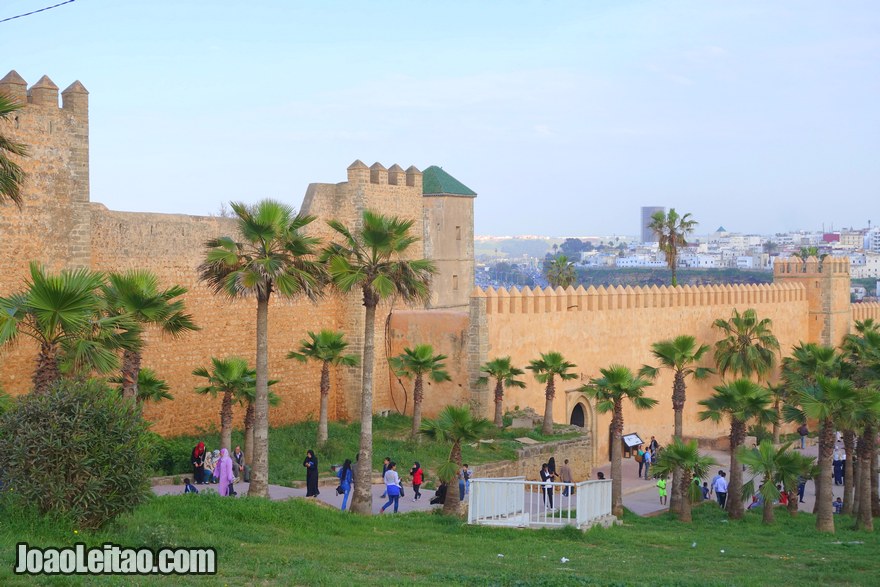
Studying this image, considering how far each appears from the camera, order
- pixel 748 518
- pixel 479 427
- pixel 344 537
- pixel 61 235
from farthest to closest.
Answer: pixel 748 518, pixel 61 235, pixel 479 427, pixel 344 537

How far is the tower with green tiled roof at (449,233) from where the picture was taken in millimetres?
27984

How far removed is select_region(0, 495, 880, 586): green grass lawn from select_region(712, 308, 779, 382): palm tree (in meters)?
13.5

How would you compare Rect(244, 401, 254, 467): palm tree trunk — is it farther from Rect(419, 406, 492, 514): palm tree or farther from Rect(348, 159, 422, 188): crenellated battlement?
Rect(348, 159, 422, 188): crenellated battlement

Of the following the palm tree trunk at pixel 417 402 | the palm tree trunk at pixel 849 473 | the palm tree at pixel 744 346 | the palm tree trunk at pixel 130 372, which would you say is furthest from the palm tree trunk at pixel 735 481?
the palm tree trunk at pixel 130 372

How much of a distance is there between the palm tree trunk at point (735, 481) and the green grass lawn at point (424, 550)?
2179 millimetres

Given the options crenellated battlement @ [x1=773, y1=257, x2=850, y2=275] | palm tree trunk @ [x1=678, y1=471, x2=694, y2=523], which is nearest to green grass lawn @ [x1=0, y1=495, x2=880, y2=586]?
palm tree trunk @ [x1=678, y1=471, x2=694, y2=523]

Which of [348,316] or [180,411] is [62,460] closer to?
[180,411]

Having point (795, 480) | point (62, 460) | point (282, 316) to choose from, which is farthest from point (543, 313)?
point (62, 460)

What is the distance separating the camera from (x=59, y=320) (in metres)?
11.5

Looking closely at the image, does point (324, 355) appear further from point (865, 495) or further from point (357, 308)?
point (865, 495)

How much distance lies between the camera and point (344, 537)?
42.5 feet

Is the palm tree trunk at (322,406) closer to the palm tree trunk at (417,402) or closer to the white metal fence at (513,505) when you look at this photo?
the palm tree trunk at (417,402)

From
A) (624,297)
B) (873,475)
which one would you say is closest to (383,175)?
(624,297)

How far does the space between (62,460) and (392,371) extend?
1451cm
